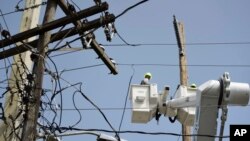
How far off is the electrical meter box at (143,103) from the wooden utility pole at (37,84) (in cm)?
149

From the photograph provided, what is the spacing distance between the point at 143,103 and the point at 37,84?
179 centimetres

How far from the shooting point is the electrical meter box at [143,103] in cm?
672

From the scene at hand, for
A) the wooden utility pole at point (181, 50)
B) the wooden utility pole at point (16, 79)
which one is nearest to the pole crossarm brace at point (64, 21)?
the wooden utility pole at point (16, 79)

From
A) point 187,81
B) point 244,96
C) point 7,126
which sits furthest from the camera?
point 187,81

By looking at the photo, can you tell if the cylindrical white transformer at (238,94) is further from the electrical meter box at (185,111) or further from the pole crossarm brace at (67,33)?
the pole crossarm brace at (67,33)

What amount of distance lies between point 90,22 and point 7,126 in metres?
2.37

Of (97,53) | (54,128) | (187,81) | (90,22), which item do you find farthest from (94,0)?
(187,81)

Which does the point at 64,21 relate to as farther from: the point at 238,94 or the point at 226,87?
the point at 238,94

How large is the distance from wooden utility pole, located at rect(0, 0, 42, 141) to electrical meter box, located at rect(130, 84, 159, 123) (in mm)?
2168

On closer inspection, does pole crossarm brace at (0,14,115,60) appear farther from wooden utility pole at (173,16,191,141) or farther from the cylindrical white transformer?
wooden utility pole at (173,16,191,141)

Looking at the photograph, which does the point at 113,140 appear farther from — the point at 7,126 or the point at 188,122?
the point at 7,126

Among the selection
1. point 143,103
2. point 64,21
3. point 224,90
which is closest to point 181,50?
point 64,21

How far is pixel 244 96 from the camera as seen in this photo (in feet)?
16.9

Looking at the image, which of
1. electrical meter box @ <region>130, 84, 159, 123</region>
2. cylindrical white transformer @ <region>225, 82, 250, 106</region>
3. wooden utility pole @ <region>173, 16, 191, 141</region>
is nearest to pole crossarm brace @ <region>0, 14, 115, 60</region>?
electrical meter box @ <region>130, 84, 159, 123</region>
